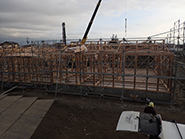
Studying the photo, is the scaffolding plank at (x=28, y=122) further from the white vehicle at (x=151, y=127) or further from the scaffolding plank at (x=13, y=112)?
the white vehicle at (x=151, y=127)

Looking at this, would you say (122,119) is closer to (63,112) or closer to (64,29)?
(63,112)

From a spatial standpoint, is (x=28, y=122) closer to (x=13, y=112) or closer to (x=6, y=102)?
(x=13, y=112)

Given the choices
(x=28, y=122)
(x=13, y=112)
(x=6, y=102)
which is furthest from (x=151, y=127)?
(x=6, y=102)

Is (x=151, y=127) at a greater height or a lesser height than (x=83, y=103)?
greater

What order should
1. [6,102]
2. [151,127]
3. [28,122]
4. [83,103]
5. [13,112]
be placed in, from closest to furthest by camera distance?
[151,127], [28,122], [13,112], [6,102], [83,103]

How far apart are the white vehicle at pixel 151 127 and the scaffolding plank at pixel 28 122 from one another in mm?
4470

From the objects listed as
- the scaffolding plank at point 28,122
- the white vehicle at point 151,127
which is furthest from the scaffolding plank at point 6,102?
the white vehicle at point 151,127

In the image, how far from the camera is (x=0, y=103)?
29.6ft

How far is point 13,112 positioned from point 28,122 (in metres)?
1.52

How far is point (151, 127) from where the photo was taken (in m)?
3.76

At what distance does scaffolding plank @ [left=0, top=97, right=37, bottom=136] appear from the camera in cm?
682

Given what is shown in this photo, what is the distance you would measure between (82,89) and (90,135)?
17.4 ft

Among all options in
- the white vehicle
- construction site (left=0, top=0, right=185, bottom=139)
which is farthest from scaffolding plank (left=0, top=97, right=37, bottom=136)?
the white vehicle

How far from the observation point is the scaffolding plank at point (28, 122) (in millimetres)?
6133
